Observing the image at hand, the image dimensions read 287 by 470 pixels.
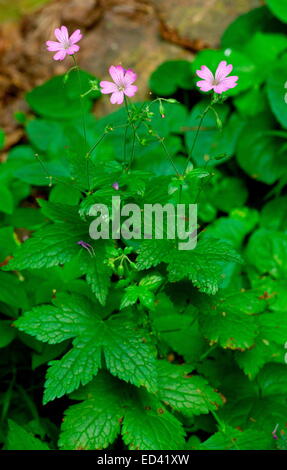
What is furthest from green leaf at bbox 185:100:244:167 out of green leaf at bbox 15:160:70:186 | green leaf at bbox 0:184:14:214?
green leaf at bbox 0:184:14:214

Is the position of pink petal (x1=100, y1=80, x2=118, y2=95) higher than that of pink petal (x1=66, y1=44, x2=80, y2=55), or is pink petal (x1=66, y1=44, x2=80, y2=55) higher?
pink petal (x1=66, y1=44, x2=80, y2=55)

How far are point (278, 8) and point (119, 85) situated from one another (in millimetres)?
1985

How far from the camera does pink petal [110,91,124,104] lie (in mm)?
1465

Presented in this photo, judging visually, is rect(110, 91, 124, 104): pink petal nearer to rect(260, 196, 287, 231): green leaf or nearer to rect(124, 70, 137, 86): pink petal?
rect(124, 70, 137, 86): pink petal

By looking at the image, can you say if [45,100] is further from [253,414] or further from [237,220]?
[253,414]

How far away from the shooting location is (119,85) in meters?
1.51

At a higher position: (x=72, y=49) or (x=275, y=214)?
(x=72, y=49)

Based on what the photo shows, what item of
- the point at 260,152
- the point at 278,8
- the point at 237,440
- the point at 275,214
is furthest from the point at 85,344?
the point at 278,8

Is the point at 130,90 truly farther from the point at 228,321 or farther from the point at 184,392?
the point at 184,392

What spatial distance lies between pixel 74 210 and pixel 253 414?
0.89 metres

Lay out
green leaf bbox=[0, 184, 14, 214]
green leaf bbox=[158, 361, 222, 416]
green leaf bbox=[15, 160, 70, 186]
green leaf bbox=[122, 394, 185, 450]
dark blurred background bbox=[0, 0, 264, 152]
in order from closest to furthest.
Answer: green leaf bbox=[122, 394, 185, 450] → green leaf bbox=[158, 361, 222, 416] → green leaf bbox=[0, 184, 14, 214] → green leaf bbox=[15, 160, 70, 186] → dark blurred background bbox=[0, 0, 264, 152]

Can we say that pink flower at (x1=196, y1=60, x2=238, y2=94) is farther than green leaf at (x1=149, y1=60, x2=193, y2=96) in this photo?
No

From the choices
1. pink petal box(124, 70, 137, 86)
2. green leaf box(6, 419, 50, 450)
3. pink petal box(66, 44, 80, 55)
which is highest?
pink petal box(66, 44, 80, 55)

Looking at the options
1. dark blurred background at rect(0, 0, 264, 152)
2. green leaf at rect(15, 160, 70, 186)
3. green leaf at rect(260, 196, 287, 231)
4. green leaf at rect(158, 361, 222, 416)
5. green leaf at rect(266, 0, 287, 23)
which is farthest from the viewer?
dark blurred background at rect(0, 0, 264, 152)
